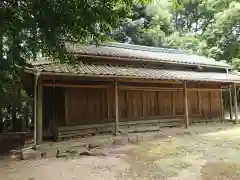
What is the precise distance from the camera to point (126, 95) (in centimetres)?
1324

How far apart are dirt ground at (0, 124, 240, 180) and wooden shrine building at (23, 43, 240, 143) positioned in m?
1.76

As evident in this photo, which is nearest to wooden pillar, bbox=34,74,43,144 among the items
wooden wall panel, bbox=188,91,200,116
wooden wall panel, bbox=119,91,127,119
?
wooden wall panel, bbox=119,91,127,119

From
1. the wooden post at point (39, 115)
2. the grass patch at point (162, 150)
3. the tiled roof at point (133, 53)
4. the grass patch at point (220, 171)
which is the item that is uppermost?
the tiled roof at point (133, 53)

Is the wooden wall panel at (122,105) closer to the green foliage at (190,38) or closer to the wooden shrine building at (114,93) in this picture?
the wooden shrine building at (114,93)

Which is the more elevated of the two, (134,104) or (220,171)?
(134,104)

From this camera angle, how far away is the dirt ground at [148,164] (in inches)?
272

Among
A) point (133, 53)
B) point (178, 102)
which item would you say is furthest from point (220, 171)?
point (133, 53)

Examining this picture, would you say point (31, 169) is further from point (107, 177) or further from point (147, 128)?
point (147, 128)

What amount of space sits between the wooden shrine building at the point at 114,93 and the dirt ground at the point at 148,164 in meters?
1.76

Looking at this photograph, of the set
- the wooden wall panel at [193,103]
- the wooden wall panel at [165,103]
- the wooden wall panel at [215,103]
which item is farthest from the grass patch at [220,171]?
the wooden wall panel at [215,103]

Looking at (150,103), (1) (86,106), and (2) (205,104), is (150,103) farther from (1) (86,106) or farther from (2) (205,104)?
(2) (205,104)

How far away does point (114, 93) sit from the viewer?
11703 mm

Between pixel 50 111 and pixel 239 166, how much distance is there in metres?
8.13

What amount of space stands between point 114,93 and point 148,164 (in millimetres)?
4387
